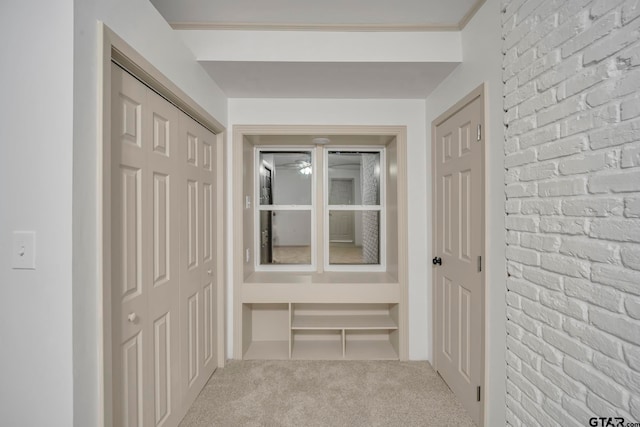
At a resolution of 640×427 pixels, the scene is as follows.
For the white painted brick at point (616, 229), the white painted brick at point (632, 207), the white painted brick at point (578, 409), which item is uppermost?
the white painted brick at point (632, 207)

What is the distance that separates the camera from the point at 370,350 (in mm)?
2740

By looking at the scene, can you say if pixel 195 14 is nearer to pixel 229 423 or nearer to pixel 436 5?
pixel 436 5

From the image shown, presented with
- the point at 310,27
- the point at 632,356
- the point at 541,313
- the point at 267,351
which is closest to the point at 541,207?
the point at 541,313

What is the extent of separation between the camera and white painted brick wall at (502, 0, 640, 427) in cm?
91

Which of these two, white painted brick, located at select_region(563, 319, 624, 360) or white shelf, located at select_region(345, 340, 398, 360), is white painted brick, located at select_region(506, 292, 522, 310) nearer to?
white painted brick, located at select_region(563, 319, 624, 360)

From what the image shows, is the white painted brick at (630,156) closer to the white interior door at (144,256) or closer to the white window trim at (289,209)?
the white interior door at (144,256)

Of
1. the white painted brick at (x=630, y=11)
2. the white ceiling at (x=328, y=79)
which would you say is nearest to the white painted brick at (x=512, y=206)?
the white painted brick at (x=630, y=11)

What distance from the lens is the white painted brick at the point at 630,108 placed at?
88 cm

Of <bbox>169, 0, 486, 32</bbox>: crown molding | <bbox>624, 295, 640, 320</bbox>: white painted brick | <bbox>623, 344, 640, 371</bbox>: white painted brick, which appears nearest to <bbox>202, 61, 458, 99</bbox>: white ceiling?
<bbox>169, 0, 486, 32</bbox>: crown molding

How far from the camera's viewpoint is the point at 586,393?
1.03 metres

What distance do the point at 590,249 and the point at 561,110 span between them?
0.55 m

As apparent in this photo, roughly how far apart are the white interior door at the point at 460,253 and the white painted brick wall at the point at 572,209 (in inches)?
11.4

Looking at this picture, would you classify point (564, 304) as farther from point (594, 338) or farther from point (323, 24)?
point (323, 24)

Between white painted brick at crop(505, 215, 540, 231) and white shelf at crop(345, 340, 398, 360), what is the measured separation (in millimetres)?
1700
